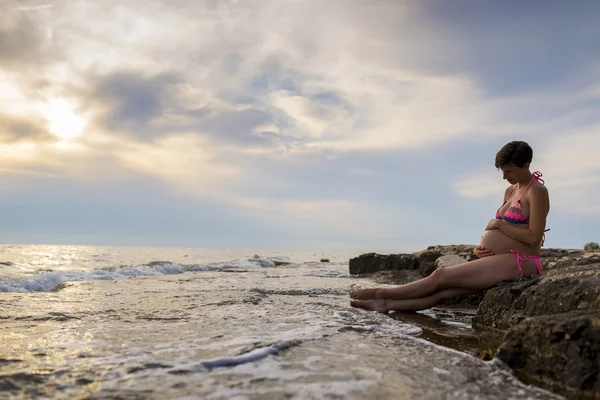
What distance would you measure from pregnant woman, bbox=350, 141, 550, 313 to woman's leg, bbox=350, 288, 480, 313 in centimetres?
1

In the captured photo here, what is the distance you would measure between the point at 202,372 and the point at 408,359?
1371 millimetres

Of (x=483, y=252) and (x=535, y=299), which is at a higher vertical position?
(x=483, y=252)

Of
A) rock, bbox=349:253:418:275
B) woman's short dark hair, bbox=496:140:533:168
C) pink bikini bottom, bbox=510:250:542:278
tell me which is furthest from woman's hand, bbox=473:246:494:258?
rock, bbox=349:253:418:275

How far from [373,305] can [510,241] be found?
1.70m

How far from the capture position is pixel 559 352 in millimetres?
2475

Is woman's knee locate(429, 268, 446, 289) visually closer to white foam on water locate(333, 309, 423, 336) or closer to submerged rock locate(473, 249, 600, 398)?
white foam on water locate(333, 309, 423, 336)

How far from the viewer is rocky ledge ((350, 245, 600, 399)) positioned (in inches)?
93.0

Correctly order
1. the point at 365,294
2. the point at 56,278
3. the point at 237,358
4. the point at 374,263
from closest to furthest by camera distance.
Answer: the point at 237,358, the point at 365,294, the point at 56,278, the point at 374,263

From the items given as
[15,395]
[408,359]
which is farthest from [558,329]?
[15,395]

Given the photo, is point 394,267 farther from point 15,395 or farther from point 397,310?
point 15,395

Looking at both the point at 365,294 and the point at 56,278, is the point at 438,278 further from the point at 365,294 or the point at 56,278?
the point at 56,278

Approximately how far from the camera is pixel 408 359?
9.41 feet

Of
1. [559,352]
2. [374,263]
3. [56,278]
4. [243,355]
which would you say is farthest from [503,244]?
[374,263]

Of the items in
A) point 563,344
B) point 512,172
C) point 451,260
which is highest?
point 512,172
